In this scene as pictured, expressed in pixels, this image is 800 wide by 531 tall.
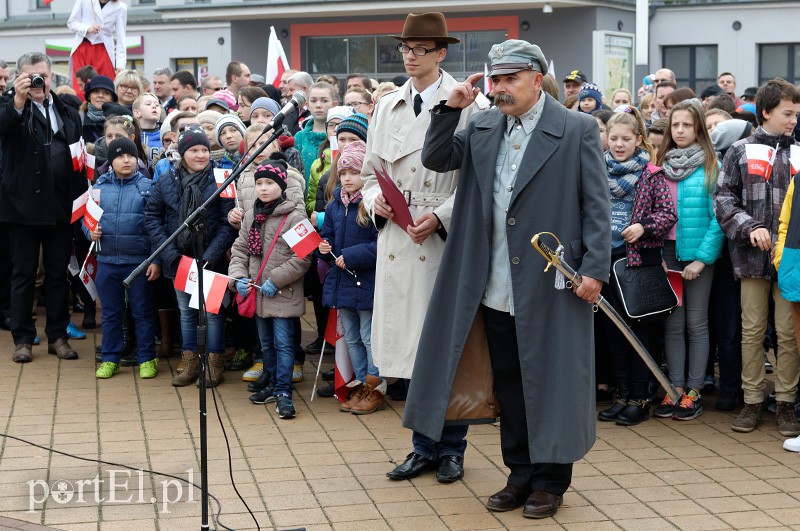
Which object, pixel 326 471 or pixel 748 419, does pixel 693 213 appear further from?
pixel 326 471

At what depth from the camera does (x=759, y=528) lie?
5430 mm

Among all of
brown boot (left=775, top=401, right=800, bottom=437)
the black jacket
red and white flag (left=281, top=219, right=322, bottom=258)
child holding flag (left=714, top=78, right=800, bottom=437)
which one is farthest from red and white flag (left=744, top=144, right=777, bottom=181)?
the black jacket

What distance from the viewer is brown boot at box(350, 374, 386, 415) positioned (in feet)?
25.0

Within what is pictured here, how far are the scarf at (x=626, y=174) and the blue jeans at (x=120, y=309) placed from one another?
365cm

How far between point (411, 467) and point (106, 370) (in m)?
3.38

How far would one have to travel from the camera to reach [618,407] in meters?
7.54

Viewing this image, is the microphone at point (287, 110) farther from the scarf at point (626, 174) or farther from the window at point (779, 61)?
the window at point (779, 61)

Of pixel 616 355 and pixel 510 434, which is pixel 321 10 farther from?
pixel 510 434

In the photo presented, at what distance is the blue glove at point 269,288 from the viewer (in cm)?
778

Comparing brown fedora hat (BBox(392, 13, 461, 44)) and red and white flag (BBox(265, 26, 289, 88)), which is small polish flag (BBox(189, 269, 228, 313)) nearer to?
brown fedora hat (BBox(392, 13, 461, 44))

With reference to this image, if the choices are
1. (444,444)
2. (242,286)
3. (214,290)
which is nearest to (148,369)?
(214,290)

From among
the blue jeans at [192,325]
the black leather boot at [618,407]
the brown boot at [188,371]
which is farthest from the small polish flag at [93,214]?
the black leather boot at [618,407]

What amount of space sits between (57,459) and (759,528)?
3896 mm

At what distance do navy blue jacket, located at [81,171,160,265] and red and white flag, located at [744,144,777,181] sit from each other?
441 centimetres
